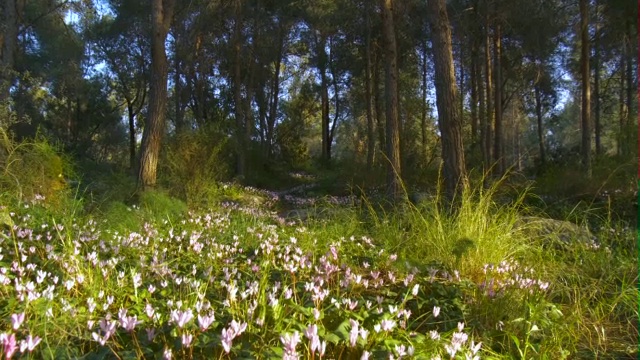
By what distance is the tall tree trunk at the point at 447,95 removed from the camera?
7.60 metres

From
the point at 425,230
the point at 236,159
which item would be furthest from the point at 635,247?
the point at 236,159

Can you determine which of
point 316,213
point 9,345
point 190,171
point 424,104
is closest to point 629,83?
point 424,104

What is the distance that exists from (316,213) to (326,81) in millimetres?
25189

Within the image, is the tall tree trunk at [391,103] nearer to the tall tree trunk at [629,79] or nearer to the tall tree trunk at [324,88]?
the tall tree trunk at [629,79]

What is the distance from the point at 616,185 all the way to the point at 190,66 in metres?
21.4

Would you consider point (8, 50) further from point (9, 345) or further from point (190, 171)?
point (9, 345)

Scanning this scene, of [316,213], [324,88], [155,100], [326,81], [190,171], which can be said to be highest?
[326,81]

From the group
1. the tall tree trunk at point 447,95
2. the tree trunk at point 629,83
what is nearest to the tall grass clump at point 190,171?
the tall tree trunk at point 447,95

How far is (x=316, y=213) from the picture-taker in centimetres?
691

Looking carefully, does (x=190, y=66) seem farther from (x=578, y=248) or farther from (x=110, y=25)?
(x=578, y=248)

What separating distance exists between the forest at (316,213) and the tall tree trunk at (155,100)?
0.13 feet

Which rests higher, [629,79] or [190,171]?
[629,79]

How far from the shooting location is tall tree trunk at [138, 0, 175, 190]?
1025 cm

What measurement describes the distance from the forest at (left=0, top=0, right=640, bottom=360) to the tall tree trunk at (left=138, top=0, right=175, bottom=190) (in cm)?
4
